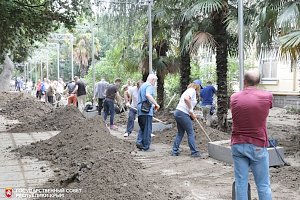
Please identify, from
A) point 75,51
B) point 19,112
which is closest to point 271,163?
point 19,112

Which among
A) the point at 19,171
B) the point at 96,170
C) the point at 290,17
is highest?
the point at 290,17

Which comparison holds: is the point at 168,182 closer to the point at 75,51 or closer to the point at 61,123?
the point at 61,123

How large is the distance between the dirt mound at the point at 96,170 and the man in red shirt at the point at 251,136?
1209 mm

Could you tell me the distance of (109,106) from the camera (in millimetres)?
13422

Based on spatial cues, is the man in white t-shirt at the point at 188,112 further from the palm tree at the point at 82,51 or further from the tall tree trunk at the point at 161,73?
the palm tree at the point at 82,51

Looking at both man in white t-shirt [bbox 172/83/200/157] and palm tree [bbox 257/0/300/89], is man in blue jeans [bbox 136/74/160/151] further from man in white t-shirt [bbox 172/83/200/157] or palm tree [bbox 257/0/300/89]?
palm tree [bbox 257/0/300/89]

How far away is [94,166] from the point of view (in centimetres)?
591

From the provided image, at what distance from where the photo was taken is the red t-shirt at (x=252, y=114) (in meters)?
4.36

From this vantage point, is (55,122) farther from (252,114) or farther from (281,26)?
(252,114)

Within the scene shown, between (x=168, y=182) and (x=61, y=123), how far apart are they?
7.89m

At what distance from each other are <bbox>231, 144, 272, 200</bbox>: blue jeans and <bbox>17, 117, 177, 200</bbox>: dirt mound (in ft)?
3.67

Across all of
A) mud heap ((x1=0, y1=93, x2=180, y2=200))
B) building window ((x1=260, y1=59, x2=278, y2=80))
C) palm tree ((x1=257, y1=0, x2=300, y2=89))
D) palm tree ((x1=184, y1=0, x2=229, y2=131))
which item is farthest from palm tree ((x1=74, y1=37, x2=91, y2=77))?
mud heap ((x1=0, y1=93, x2=180, y2=200))

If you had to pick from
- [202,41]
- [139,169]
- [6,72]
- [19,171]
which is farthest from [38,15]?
[6,72]

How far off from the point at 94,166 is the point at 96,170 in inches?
9.4
